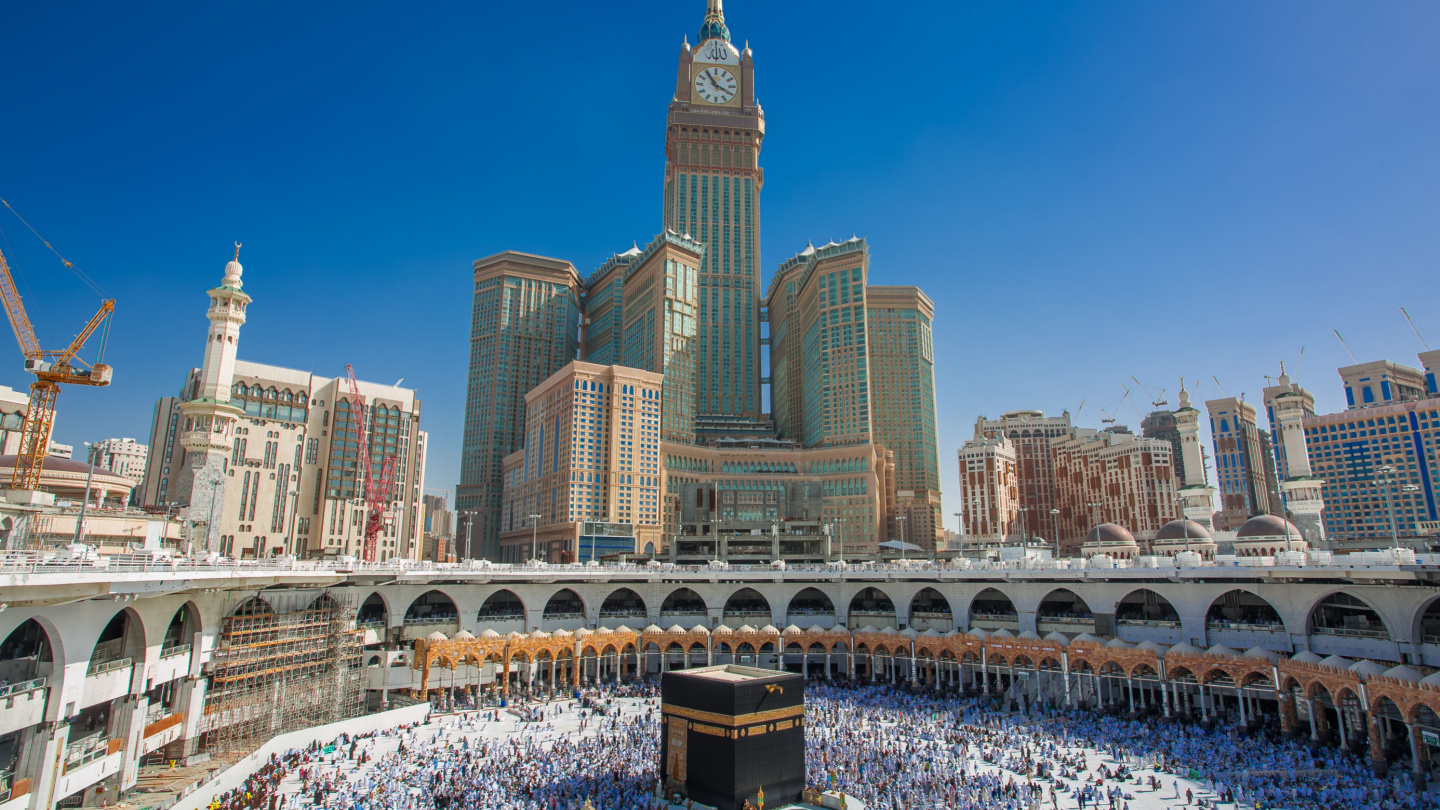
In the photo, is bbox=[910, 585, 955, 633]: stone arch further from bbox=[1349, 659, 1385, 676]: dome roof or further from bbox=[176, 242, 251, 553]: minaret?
bbox=[176, 242, 251, 553]: minaret

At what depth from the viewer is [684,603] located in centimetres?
6850

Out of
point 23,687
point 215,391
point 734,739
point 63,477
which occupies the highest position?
point 215,391

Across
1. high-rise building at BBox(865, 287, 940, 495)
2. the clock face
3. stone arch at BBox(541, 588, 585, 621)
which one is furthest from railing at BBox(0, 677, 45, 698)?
the clock face

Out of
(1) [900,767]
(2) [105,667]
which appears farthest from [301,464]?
(1) [900,767]

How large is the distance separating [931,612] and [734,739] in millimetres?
35724

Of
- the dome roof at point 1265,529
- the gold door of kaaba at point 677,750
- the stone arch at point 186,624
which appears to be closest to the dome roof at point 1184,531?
the dome roof at point 1265,529

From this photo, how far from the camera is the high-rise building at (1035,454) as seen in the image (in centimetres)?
17238

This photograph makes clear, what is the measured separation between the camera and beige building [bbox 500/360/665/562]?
344ft

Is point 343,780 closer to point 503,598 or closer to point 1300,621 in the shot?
point 503,598

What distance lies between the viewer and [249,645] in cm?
4047

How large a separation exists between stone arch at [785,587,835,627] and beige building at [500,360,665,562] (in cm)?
3951

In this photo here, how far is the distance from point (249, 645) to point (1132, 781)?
4150 cm

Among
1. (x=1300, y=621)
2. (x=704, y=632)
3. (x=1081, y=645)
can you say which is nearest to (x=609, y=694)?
(x=704, y=632)

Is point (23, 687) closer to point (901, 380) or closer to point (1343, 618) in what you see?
point (1343, 618)
